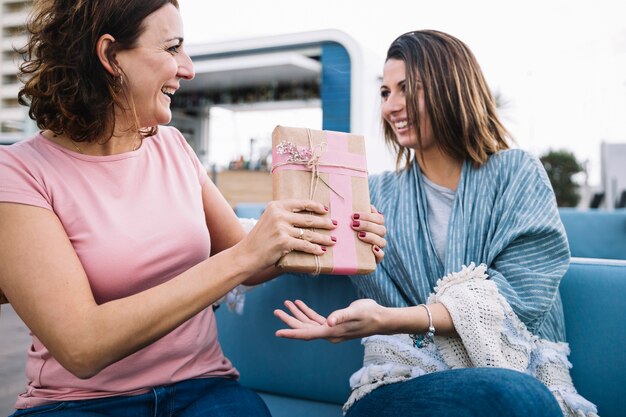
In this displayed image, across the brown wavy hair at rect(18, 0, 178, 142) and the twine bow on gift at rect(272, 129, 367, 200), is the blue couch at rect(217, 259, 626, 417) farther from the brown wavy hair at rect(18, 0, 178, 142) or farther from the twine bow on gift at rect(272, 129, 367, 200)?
the brown wavy hair at rect(18, 0, 178, 142)

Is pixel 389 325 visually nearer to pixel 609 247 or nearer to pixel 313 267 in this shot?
pixel 313 267

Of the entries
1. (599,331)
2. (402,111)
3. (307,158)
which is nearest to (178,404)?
(307,158)

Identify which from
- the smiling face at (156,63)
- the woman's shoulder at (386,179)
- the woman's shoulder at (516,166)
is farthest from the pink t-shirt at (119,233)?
the woman's shoulder at (516,166)

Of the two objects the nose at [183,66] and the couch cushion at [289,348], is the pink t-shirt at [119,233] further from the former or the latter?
the couch cushion at [289,348]

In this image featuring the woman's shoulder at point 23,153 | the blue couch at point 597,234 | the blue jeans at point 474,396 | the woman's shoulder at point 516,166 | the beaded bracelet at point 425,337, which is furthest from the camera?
the blue couch at point 597,234

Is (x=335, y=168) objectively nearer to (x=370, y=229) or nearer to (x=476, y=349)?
(x=370, y=229)

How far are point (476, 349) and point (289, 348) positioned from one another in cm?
74

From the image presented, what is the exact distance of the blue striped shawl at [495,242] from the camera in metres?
1.16

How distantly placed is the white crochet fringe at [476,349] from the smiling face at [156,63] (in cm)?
74

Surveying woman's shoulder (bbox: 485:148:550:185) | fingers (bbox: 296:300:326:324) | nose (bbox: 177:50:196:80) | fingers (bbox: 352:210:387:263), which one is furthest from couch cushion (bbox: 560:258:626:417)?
nose (bbox: 177:50:196:80)

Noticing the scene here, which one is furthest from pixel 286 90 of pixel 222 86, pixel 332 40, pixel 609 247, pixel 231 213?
pixel 231 213

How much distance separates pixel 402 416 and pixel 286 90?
363 inches

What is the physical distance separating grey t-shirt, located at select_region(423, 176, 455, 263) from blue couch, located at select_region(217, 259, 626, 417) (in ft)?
1.13

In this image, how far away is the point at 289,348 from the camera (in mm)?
1670
